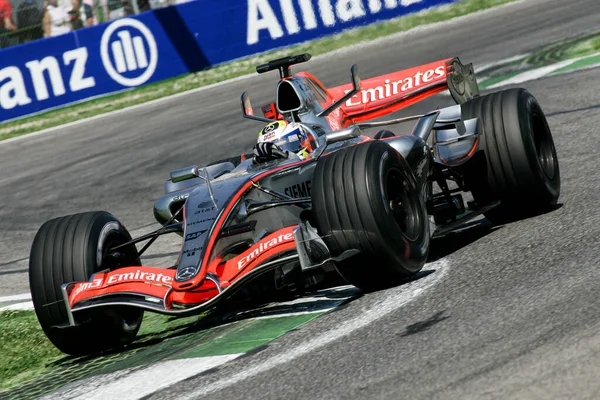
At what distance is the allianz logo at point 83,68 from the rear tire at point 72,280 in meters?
13.3

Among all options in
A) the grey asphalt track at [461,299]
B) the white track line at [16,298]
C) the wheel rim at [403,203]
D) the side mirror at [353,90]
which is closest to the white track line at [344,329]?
the grey asphalt track at [461,299]

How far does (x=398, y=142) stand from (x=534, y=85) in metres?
6.93

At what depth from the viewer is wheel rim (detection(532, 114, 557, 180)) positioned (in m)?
7.54

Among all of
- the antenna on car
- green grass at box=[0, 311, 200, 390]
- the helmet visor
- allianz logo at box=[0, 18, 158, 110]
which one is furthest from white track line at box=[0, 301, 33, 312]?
allianz logo at box=[0, 18, 158, 110]

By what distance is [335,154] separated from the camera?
612cm

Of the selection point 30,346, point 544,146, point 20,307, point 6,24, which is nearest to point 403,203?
point 544,146

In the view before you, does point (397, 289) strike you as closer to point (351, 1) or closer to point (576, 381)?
point (576, 381)

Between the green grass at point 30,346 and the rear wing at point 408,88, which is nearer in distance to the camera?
the green grass at point 30,346

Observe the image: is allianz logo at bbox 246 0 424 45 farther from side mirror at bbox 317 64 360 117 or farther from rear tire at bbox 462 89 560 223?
rear tire at bbox 462 89 560 223

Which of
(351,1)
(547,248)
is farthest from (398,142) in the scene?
(351,1)

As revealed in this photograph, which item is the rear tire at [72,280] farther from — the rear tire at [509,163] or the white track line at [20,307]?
the rear tire at [509,163]

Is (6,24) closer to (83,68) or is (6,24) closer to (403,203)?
(83,68)

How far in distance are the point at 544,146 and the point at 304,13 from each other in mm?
13003

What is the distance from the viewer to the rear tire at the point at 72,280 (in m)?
6.36
